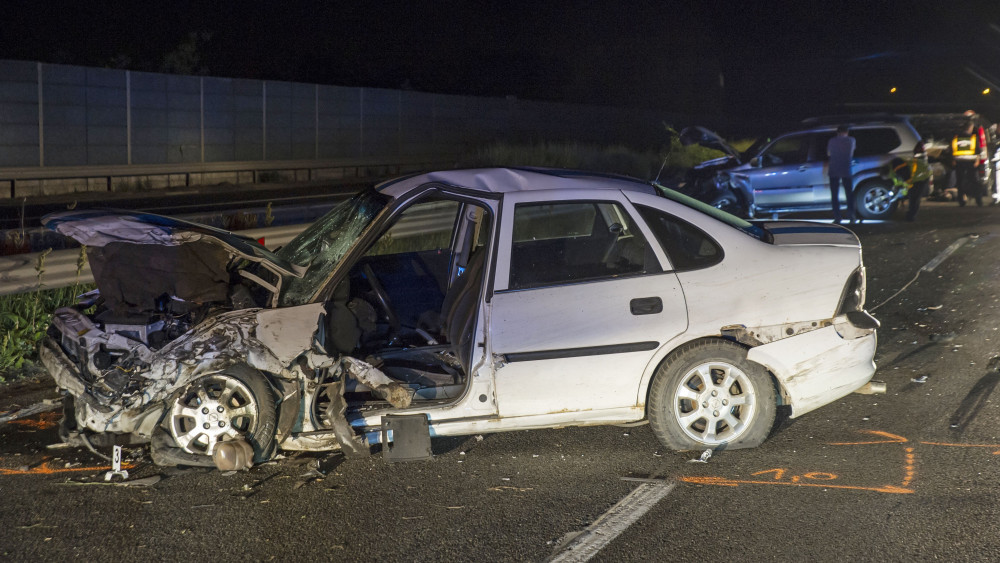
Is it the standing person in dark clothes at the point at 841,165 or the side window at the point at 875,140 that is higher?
the side window at the point at 875,140

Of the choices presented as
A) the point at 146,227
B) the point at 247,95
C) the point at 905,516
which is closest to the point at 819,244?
the point at 905,516

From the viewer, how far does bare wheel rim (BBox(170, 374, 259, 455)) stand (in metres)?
5.31

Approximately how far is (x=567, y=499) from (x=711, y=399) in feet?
3.67

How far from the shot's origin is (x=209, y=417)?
17.5ft

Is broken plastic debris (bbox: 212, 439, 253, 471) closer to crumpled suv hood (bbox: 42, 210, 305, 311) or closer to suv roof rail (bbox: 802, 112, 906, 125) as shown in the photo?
crumpled suv hood (bbox: 42, 210, 305, 311)

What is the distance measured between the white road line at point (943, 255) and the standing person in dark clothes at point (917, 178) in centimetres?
270

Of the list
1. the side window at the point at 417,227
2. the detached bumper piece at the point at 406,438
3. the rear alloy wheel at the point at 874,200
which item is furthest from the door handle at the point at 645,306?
the rear alloy wheel at the point at 874,200

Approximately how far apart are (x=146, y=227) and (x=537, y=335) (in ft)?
7.60

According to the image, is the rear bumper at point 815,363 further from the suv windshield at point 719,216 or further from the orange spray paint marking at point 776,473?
the suv windshield at point 719,216

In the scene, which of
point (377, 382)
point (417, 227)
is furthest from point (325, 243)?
point (417, 227)

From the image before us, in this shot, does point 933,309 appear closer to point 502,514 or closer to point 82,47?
point 502,514

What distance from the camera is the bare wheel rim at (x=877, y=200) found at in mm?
16203

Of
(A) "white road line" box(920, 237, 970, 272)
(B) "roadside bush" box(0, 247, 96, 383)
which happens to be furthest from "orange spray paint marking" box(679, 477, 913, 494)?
(A) "white road line" box(920, 237, 970, 272)

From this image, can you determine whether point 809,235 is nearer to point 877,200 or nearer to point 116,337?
point 116,337
